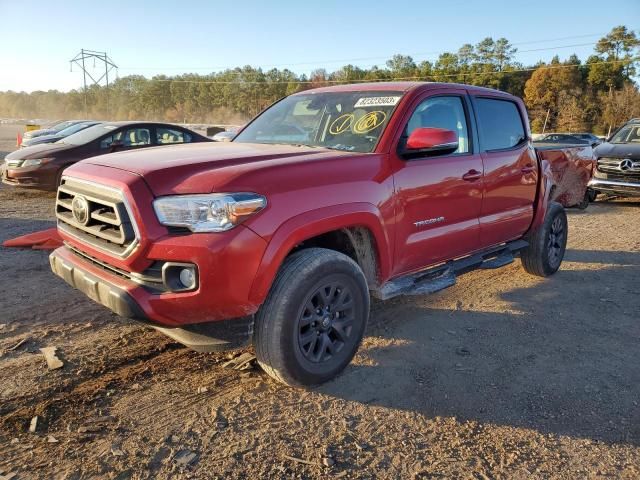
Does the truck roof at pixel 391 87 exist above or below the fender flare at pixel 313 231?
above

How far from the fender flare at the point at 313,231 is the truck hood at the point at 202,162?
12.9 inches

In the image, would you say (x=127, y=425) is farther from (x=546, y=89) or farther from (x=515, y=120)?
(x=546, y=89)

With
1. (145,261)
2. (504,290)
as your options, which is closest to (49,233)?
(145,261)

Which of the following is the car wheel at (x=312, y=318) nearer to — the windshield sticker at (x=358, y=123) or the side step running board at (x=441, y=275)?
the side step running board at (x=441, y=275)

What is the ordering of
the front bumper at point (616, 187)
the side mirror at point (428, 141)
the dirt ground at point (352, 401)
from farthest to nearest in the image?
1. the front bumper at point (616, 187)
2. the side mirror at point (428, 141)
3. the dirt ground at point (352, 401)

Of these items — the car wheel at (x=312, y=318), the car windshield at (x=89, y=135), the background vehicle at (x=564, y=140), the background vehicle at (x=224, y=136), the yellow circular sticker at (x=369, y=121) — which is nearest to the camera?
the car wheel at (x=312, y=318)

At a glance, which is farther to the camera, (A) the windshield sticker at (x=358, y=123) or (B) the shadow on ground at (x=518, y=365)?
(A) the windshield sticker at (x=358, y=123)

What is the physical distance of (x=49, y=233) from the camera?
6512mm

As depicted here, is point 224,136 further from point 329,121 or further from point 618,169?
point 618,169

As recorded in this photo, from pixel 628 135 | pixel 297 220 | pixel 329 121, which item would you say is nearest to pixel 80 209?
pixel 297 220

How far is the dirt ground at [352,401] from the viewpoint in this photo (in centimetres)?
253

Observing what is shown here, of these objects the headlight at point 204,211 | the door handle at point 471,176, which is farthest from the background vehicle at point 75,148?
the headlight at point 204,211

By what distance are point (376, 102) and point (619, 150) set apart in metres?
9.54

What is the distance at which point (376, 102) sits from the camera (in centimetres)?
388
